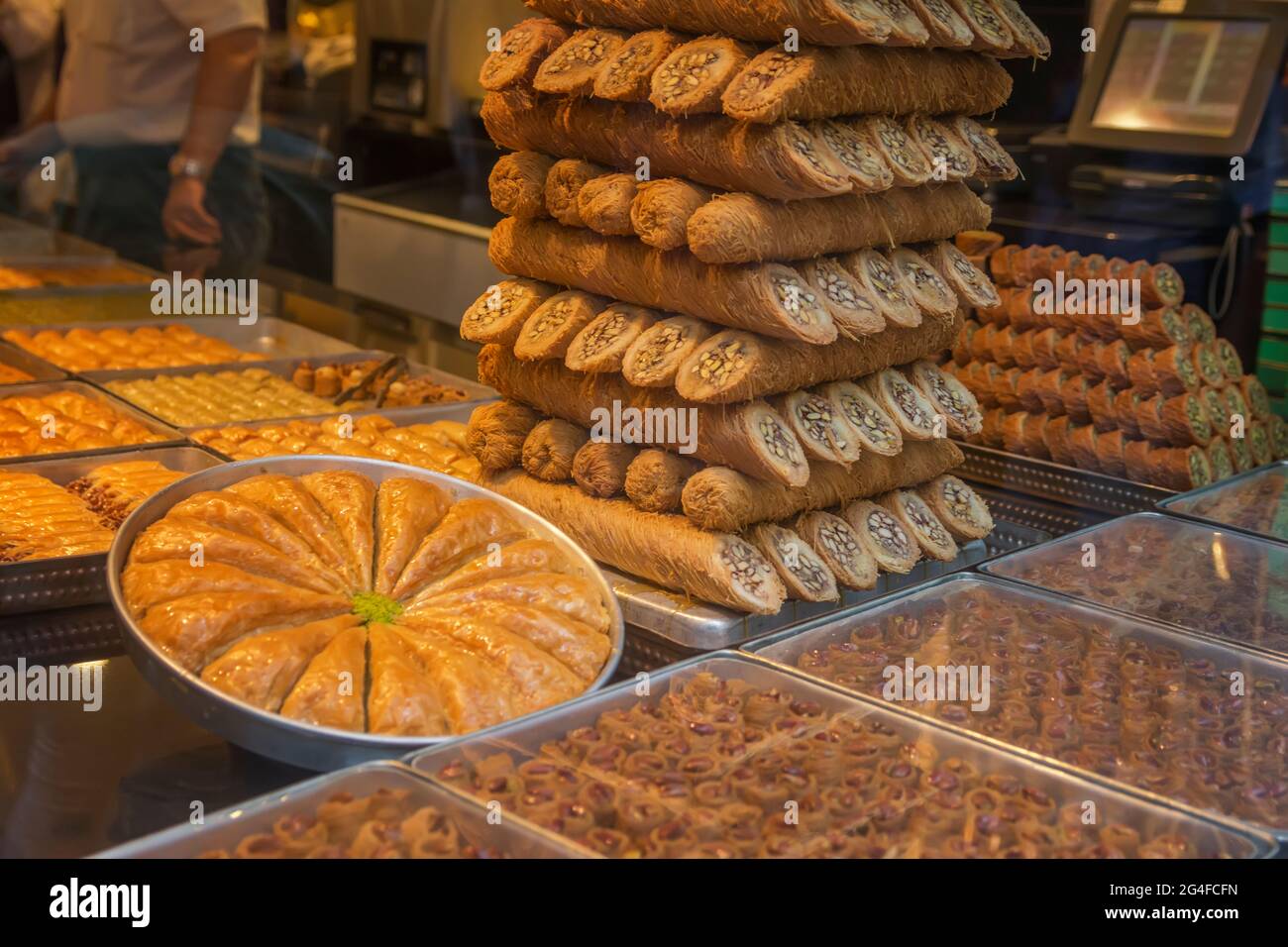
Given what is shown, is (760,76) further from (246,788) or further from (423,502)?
(246,788)

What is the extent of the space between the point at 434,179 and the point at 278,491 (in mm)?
4827

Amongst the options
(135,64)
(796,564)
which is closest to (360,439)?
(796,564)

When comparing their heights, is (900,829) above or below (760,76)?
below

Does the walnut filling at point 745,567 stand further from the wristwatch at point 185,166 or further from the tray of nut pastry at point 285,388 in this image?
the wristwatch at point 185,166

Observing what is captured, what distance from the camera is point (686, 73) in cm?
233

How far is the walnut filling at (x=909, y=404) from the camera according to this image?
264 centimetres

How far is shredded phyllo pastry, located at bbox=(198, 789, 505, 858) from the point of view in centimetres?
166

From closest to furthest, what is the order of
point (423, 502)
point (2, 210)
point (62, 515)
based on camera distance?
point (423, 502), point (62, 515), point (2, 210)

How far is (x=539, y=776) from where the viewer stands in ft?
6.11

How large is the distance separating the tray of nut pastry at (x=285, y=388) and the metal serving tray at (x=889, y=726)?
5.65ft

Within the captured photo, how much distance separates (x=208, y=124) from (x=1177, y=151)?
3.74m
